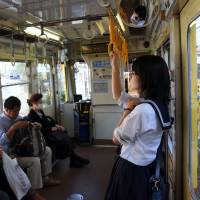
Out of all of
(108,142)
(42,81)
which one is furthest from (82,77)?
(108,142)

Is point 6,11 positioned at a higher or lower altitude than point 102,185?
higher

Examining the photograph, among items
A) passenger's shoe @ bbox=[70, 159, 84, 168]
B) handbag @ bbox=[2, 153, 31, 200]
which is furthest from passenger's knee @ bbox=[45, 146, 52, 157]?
handbag @ bbox=[2, 153, 31, 200]

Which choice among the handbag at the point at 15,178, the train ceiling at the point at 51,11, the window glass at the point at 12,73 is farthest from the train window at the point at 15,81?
the handbag at the point at 15,178

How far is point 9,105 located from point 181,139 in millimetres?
2297

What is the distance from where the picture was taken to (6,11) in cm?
309

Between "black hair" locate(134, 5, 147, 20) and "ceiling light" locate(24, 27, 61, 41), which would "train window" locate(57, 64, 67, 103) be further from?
"black hair" locate(134, 5, 147, 20)

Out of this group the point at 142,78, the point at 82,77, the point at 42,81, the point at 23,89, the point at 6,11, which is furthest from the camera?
the point at 82,77

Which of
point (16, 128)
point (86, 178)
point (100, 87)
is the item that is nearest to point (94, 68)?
point (100, 87)

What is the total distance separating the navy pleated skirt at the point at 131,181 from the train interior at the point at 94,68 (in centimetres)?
28

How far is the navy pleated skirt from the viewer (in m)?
1.23

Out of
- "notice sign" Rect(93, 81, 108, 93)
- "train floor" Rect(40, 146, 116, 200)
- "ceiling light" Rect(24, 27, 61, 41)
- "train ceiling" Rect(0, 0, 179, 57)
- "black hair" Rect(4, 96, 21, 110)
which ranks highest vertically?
"ceiling light" Rect(24, 27, 61, 41)

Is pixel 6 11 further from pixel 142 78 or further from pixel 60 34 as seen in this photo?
pixel 142 78

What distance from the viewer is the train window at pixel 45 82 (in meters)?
5.45

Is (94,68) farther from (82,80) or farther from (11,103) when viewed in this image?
(11,103)
